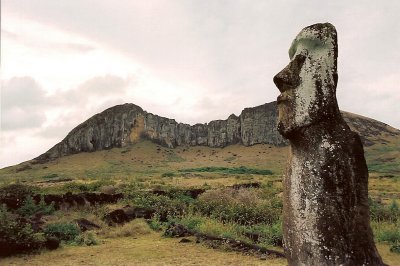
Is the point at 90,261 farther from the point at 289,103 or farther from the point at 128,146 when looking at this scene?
the point at 128,146

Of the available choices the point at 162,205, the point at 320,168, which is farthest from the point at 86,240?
the point at 320,168

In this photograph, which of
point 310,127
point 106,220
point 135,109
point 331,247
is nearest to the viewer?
point 331,247

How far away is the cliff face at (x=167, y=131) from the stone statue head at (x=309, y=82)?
10898 centimetres

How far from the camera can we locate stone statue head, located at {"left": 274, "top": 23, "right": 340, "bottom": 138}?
465cm

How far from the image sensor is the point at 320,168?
4.50m

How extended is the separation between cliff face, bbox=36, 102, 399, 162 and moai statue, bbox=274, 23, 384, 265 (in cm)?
10905

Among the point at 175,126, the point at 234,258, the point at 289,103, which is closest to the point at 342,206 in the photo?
the point at 289,103

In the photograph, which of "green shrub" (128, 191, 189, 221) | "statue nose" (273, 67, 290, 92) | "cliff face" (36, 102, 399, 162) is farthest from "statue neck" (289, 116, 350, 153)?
"cliff face" (36, 102, 399, 162)

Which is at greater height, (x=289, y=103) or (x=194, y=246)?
(x=289, y=103)

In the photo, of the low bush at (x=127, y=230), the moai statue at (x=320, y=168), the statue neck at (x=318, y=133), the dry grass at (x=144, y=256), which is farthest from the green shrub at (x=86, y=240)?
the statue neck at (x=318, y=133)

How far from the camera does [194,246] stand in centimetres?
1184

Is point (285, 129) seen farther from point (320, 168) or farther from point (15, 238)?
point (15, 238)

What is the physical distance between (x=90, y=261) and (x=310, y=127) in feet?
24.2

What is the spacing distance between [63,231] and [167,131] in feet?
356
